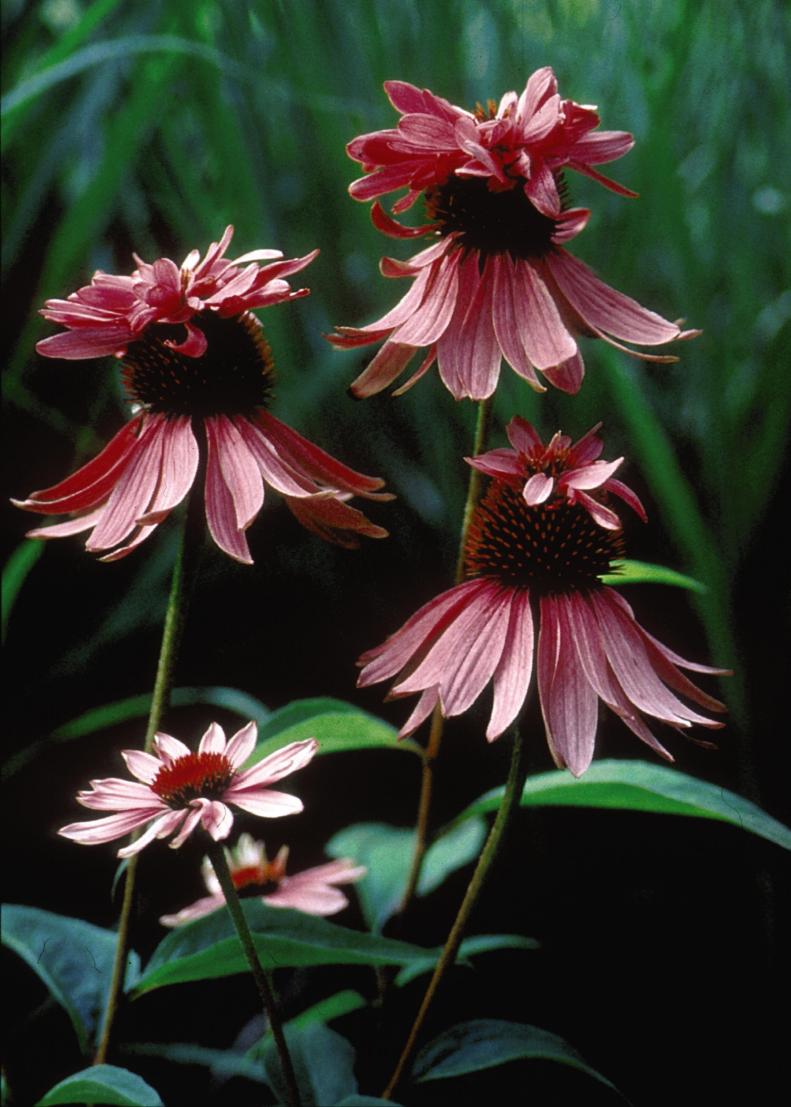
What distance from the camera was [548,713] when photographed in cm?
39

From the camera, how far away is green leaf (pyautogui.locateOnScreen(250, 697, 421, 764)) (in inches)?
20.4

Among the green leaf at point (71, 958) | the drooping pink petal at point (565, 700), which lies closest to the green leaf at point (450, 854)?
the green leaf at point (71, 958)

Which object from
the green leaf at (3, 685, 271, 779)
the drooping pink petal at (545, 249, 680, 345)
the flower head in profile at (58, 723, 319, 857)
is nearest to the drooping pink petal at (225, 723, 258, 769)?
the flower head in profile at (58, 723, 319, 857)

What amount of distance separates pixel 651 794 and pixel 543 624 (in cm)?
10

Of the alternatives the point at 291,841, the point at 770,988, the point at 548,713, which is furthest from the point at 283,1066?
the point at 291,841

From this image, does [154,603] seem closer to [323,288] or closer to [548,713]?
[323,288]

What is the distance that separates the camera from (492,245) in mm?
466

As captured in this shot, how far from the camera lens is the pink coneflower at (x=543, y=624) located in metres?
0.39

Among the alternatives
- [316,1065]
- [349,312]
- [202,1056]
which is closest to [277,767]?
[316,1065]

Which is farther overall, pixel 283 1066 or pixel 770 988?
pixel 770 988

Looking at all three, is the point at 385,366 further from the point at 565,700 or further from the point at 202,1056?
the point at 202,1056

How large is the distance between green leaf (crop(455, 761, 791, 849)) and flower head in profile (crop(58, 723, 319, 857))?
156 millimetres

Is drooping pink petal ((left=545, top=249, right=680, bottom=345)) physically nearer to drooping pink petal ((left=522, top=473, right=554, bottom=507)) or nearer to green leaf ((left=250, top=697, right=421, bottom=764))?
drooping pink petal ((left=522, top=473, right=554, bottom=507))

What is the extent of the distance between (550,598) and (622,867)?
40 cm
